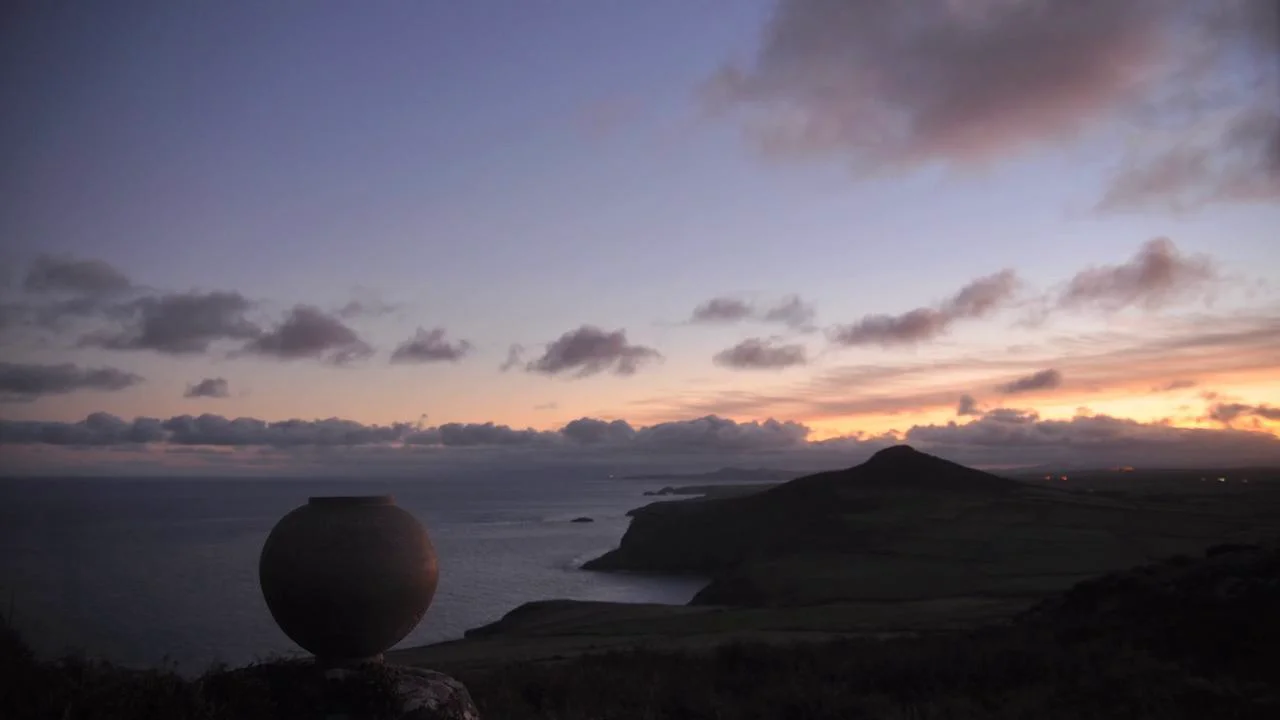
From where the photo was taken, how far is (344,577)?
10.4 m

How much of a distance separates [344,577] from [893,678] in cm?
947

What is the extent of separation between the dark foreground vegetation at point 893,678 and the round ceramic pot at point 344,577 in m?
0.54

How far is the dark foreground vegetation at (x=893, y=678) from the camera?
9.65 metres

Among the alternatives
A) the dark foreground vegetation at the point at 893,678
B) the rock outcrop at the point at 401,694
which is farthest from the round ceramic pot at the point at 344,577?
the dark foreground vegetation at the point at 893,678

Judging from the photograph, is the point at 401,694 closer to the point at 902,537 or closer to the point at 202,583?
the point at 902,537

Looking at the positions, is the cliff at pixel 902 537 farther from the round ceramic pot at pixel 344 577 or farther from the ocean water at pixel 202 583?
the round ceramic pot at pixel 344 577

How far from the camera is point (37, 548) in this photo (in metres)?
93.6

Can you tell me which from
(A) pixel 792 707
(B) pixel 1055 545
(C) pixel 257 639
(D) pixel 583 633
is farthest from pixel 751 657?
Result: (B) pixel 1055 545

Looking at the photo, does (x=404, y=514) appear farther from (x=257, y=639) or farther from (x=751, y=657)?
(x=257, y=639)

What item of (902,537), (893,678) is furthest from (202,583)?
(893,678)

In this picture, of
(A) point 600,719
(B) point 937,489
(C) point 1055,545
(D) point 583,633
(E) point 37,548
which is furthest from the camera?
(E) point 37,548

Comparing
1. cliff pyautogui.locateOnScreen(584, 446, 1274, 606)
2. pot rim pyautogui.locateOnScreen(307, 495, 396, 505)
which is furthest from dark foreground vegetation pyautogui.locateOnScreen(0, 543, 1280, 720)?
cliff pyautogui.locateOnScreen(584, 446, 1274, 606)

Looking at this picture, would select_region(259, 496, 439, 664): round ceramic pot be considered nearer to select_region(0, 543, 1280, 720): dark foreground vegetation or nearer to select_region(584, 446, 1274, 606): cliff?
select_region(0, 543, 1280, 720): dark foreground vegetation

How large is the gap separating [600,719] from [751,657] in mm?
5418
